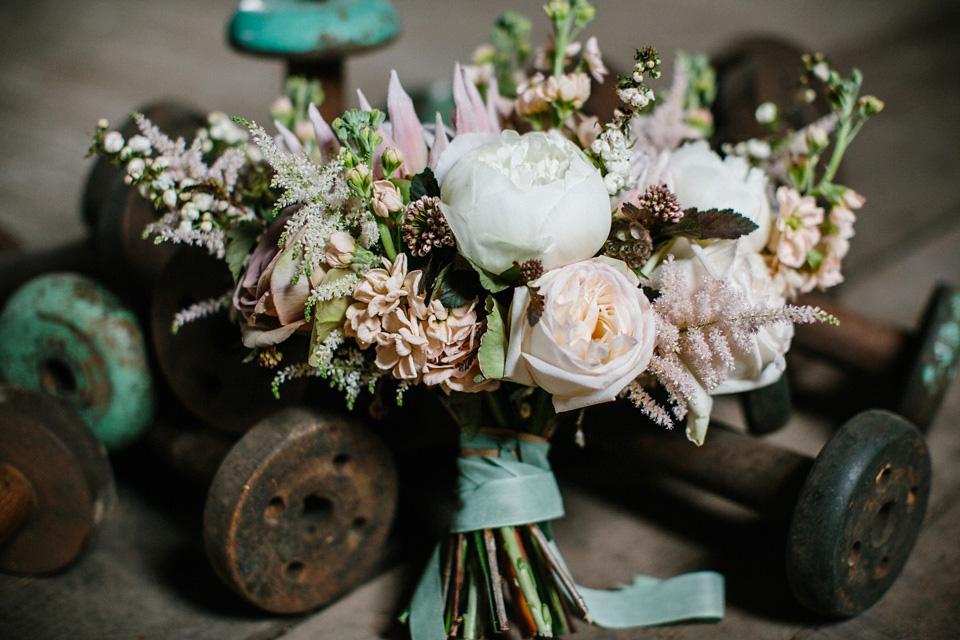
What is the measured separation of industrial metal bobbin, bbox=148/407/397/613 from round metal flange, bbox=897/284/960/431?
2.94ft

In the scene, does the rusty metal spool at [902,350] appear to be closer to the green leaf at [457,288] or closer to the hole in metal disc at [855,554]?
the hole in metal disc at [855,554]

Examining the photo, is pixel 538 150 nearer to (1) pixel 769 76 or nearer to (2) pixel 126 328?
(2) pixel 126 328

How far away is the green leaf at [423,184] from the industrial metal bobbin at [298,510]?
34 centimetres

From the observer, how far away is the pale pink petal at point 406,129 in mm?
864

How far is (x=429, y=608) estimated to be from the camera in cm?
100

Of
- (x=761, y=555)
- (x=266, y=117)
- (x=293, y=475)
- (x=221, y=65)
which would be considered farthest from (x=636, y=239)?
(x=221, y=65)

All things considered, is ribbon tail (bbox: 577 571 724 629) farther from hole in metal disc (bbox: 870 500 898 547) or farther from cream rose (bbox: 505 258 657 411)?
cream rose (bbox: 505 258 657 411)

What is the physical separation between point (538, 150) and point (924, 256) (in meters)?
1.75

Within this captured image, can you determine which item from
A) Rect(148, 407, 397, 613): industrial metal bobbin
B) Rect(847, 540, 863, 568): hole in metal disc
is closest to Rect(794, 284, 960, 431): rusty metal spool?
Rect(847, 540, 863, 568): hole in metal disc

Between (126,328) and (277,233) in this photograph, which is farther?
(126,328)

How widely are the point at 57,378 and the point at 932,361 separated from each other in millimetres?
1491

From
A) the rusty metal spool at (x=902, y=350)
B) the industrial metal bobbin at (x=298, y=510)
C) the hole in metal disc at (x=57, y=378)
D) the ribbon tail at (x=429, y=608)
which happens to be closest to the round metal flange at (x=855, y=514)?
the rusty metal spool at (x=902, y=350)

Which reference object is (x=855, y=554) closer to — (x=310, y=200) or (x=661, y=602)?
(x=661, y=602)

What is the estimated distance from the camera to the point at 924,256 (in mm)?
2125
